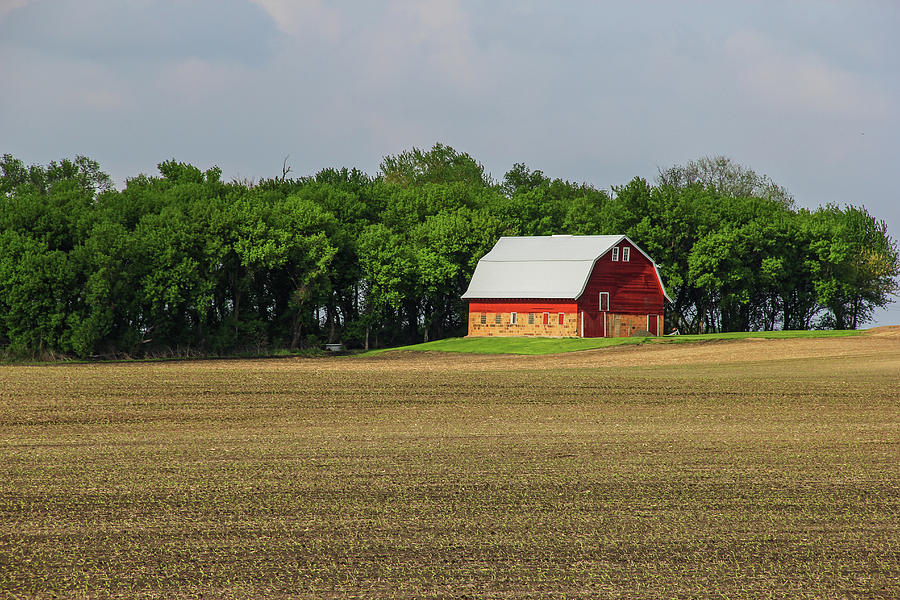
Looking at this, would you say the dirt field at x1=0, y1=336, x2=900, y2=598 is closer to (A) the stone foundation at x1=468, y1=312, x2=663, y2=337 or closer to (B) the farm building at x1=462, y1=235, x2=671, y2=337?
(A) the stone foundation at x1=468, y1=312, x2=663, y2=337

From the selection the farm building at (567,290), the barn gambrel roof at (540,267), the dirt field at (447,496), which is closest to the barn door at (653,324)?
the farm building at (567,290)

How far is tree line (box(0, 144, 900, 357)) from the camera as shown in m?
59.9

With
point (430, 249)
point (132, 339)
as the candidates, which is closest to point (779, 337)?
point (430, 249)

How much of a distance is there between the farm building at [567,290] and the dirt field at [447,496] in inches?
1592

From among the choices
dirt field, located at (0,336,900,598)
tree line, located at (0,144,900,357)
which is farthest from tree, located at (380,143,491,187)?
dirt field, located at (0,336,900,598)

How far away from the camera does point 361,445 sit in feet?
62.0

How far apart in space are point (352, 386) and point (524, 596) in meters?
22.1

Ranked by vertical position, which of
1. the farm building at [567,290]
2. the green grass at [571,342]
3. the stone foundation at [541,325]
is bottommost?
the green grass at [571,342]

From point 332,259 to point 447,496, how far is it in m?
58.2

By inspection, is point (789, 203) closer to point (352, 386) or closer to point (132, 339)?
point (132, 339)

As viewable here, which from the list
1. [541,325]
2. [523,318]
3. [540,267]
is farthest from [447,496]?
[540,267]

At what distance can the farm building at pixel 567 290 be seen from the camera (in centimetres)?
6906

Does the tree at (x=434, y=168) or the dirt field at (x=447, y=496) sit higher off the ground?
the tree at (x=434, y=168)

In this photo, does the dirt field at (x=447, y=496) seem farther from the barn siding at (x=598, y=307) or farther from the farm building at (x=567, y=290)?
the farm building at (x=567, y=290)
